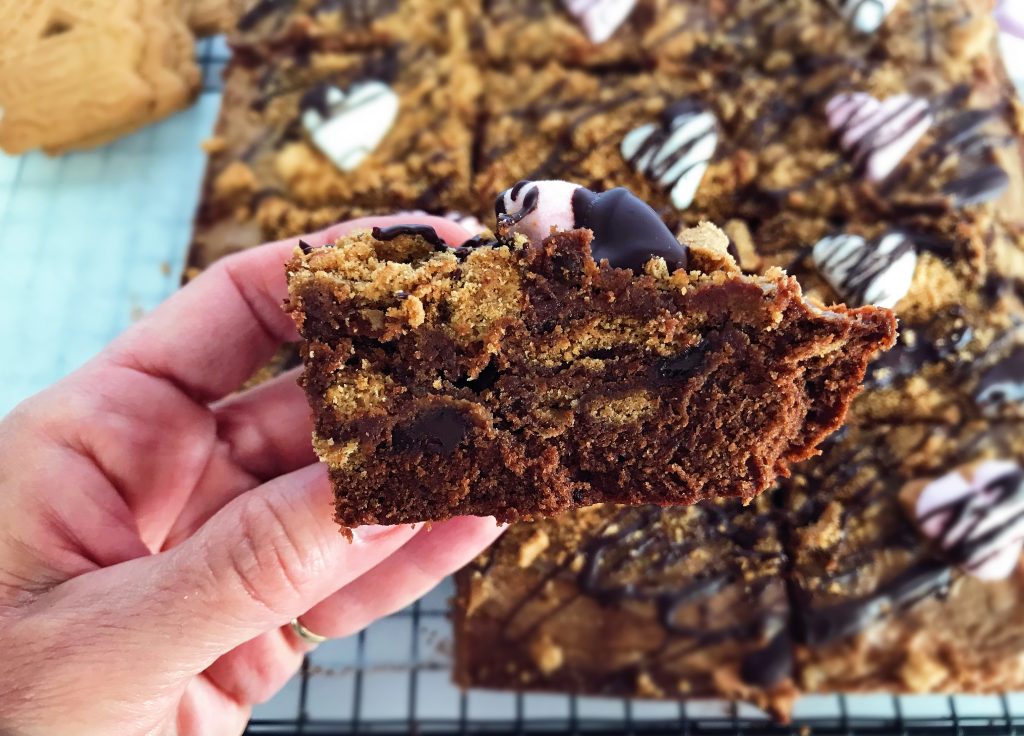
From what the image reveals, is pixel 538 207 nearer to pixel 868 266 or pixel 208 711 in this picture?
pixel 868 266

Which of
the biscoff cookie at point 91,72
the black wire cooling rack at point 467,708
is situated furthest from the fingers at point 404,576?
the biscoff cookie at point 91,72

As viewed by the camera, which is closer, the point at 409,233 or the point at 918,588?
the point at 409,233

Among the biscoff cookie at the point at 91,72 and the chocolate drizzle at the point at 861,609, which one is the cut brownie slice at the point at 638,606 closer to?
the chocolate drizzle at the point at 861,609

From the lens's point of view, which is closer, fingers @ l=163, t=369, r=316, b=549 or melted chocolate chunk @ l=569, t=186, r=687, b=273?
melted chocolate chunk @ l=569, t=186, r=687, b=273

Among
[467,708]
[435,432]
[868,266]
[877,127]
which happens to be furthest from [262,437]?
[877,127]

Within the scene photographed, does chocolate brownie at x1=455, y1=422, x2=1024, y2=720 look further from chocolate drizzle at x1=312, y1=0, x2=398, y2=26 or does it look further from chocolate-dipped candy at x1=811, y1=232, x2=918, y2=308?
chocolate drizzle at x1=312, y1=0, x2=398, y2=26

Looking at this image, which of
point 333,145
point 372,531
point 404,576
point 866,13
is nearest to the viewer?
point 372,531

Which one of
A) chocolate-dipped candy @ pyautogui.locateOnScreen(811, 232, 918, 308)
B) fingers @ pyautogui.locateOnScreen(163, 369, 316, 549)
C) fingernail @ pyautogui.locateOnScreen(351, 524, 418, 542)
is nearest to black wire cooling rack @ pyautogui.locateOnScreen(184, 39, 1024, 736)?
fingers @ pyautogui.locateOnScreen(163, 369, 316, 549)
